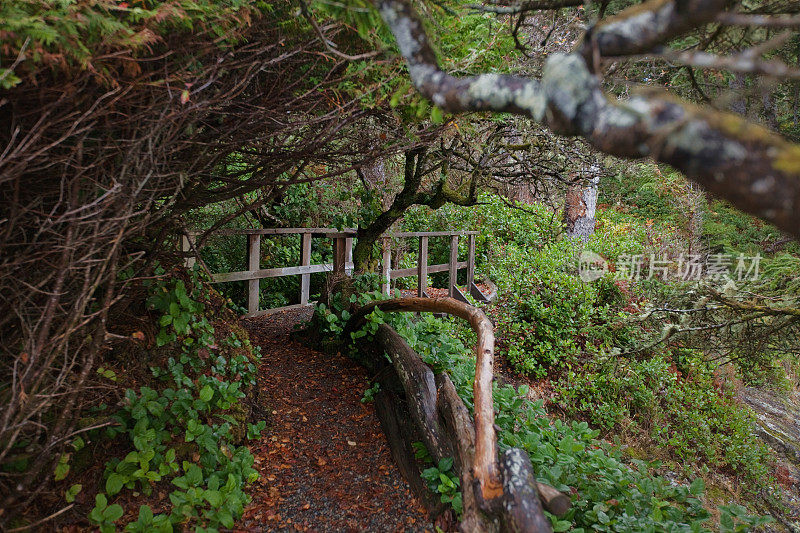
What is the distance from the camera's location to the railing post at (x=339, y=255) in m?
6.47

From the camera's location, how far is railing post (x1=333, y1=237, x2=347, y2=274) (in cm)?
647

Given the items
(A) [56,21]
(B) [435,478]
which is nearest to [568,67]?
(A) [56,21]

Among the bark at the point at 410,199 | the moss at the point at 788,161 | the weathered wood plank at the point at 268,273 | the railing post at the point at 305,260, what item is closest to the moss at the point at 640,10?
the moss at the point at 788,161

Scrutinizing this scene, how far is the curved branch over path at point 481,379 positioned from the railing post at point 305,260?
2.32 metres

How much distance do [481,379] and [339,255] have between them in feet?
11.3

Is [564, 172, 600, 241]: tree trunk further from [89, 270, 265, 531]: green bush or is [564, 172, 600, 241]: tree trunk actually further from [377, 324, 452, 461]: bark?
[89, 270, 265, 531]: green bush

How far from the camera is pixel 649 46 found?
55.9 inches

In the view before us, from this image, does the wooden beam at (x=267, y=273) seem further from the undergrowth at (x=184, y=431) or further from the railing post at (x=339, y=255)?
the undergrowth at (x=184, y=431)

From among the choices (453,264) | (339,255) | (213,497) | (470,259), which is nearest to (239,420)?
(213,497)

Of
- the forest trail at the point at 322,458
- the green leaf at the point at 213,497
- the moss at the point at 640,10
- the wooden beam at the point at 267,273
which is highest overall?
the moss at the point at 640,10

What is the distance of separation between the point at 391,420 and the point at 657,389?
5923 millimetres

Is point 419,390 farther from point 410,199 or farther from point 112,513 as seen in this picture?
point 410,199

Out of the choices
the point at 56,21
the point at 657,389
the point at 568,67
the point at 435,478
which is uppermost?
the point at 56,21

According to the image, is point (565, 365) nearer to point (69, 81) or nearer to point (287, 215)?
point (287, 215)
